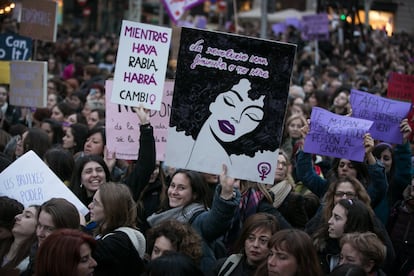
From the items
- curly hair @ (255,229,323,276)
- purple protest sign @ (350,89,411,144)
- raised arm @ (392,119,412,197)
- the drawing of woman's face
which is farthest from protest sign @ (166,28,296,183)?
purple protest sign @ (350,89,411,144)

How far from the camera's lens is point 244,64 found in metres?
5.63

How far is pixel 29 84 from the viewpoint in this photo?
9.30 m

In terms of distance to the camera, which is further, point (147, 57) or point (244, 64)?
point (147, 57)

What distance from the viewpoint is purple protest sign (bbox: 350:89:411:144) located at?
23.8ft

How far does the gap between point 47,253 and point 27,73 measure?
17.8ft

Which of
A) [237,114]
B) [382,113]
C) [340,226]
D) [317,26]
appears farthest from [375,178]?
[317,26]

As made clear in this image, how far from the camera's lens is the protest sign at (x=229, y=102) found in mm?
5566

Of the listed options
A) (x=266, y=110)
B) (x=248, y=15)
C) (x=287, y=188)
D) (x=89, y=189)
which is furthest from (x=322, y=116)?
(x=248, y=15)

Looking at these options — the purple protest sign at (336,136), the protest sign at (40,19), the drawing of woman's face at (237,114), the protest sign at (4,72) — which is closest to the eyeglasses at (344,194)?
the purple protest sign at (336,136)

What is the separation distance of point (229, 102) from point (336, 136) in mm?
1563

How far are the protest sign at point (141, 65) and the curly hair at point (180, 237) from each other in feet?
5.14

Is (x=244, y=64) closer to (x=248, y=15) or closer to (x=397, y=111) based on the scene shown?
(x=397, y=111)

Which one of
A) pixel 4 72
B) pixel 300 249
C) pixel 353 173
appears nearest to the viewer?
pixel 300 249

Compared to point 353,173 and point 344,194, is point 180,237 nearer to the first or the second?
point 344,194
